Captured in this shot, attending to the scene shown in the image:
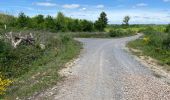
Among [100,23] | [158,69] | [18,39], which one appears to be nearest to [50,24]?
[100,23]

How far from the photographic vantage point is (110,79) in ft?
50.0

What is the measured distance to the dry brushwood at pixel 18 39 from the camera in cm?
2496

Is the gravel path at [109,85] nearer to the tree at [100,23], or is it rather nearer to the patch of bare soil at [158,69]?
the patch of bare soil at [158,69]

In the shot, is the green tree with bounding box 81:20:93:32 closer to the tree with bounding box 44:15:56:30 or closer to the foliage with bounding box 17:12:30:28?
the tree with bounding box 44:15:56:30

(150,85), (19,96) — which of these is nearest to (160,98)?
(150,85)

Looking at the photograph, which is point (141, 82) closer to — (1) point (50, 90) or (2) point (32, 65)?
(1) point (50, 90)

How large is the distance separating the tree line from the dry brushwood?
81.8 ft

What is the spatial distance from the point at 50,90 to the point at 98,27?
6728 cm

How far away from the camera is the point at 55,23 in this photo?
6475 cm

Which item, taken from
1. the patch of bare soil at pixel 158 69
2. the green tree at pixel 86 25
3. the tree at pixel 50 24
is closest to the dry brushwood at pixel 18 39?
the patch of bare soil at pixel 158 69

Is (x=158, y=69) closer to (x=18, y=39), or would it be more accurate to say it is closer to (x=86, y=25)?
(x=18, y=39)

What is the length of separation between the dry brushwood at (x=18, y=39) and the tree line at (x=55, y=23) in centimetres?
2495

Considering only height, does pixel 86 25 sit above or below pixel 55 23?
below

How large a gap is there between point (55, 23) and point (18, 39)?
3857 cm
